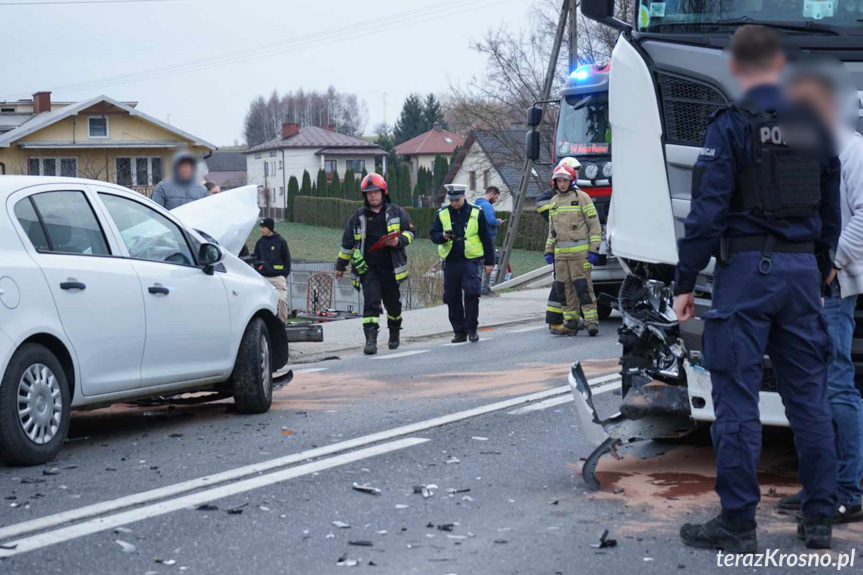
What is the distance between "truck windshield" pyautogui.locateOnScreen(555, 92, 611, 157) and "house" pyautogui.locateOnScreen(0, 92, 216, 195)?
1107 inches

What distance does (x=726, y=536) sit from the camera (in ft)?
14.8

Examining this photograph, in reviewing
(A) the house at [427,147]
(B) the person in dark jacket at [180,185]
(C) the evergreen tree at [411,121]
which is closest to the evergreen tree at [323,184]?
(A) the house at [427,147]

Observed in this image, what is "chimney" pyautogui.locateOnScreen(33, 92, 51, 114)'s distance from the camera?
63.8 m

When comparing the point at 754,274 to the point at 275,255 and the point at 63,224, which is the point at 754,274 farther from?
A: the point at 275,255

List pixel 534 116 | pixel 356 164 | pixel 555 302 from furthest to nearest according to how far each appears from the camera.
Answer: pixel 356 164 → pixel 534 116 → pixel 555 302

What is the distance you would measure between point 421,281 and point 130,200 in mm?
21373

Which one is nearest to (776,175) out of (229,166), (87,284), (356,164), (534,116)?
(87,284)

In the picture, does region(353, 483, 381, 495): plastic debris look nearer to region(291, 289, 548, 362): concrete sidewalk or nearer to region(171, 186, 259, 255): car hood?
region(171, 186, 259, 255): car hood

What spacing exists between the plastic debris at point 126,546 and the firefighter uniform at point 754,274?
7.65ft

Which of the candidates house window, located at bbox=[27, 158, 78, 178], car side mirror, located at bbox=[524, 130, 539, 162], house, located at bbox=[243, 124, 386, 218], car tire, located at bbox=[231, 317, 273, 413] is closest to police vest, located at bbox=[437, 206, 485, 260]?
car side mirror, located at bbox=[524, 130, 539, 162]

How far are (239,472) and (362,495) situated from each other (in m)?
0.86

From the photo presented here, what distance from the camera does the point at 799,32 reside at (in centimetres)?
612

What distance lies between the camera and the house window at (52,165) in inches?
1949

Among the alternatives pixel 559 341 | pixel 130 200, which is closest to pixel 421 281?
pixel 559 341
